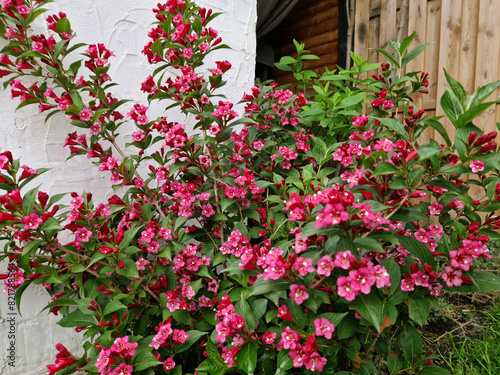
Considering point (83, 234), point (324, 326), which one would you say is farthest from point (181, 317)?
point (324, 326)

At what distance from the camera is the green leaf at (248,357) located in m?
0.80

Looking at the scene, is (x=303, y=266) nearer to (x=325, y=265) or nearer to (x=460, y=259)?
(x=325, y=265)

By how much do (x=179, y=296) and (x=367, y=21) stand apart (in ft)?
10.0

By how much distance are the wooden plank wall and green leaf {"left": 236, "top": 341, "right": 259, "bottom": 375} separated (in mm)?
2289

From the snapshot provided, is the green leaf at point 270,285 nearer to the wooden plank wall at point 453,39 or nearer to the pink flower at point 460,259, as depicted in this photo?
the pink flower at point 460,259

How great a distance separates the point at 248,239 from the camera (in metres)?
1.20

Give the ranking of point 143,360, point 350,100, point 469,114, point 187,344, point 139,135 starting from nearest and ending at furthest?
point 469,114
point 143,360
point 187,344
point 139,135
point 350,100

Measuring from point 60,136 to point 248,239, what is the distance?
0.89 metres

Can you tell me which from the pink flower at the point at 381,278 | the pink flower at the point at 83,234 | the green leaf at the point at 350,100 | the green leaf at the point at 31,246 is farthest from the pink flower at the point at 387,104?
the green leaf at the point at 31,246

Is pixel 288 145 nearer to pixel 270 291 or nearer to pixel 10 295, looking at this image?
pixel 270 291

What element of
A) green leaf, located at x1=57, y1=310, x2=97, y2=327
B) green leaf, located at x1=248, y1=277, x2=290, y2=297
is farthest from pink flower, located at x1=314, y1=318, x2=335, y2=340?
green leaf, located at x1=57, y1=310, x2=97, y2=327

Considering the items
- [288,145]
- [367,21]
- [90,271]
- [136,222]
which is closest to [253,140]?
[288,145]

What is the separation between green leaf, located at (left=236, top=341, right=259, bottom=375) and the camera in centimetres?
80

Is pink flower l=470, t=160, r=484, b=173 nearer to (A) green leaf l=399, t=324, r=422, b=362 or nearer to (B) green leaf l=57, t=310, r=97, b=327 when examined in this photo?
(A) green leaf l=399, t=324, r=422, b=362
